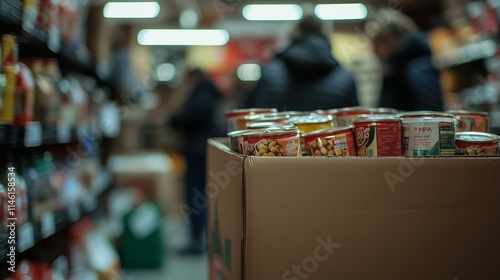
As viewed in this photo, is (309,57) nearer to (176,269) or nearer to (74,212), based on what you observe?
(74,212)

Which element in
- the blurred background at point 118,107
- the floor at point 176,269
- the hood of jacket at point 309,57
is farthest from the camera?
the floor at point 176,269

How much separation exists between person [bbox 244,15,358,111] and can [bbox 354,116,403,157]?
1.44 m

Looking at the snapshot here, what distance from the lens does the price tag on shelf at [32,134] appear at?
70.6 inches

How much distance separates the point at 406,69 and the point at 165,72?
8543 mm

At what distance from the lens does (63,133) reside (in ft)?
7.77

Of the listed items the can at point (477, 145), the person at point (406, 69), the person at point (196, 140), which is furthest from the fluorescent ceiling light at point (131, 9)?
the can at point (477, 145)

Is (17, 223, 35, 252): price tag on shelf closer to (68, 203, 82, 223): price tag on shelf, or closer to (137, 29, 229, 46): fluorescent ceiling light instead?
(68, 203, 82, 223): price tag on shelf

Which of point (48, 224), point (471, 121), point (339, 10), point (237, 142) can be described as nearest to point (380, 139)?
point (237, 142)

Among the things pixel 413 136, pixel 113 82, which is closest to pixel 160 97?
pixel 113 82

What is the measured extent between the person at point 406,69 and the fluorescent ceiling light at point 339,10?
13.3ft

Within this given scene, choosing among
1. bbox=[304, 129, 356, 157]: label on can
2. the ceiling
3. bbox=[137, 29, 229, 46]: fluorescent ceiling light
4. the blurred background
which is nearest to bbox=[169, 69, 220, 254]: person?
the blurred background

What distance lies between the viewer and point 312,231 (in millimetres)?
1017

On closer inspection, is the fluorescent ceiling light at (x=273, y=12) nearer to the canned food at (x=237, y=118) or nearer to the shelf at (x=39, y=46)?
the shelf at (x=39, y=46)

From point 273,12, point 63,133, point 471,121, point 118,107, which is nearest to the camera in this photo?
point 471,121
